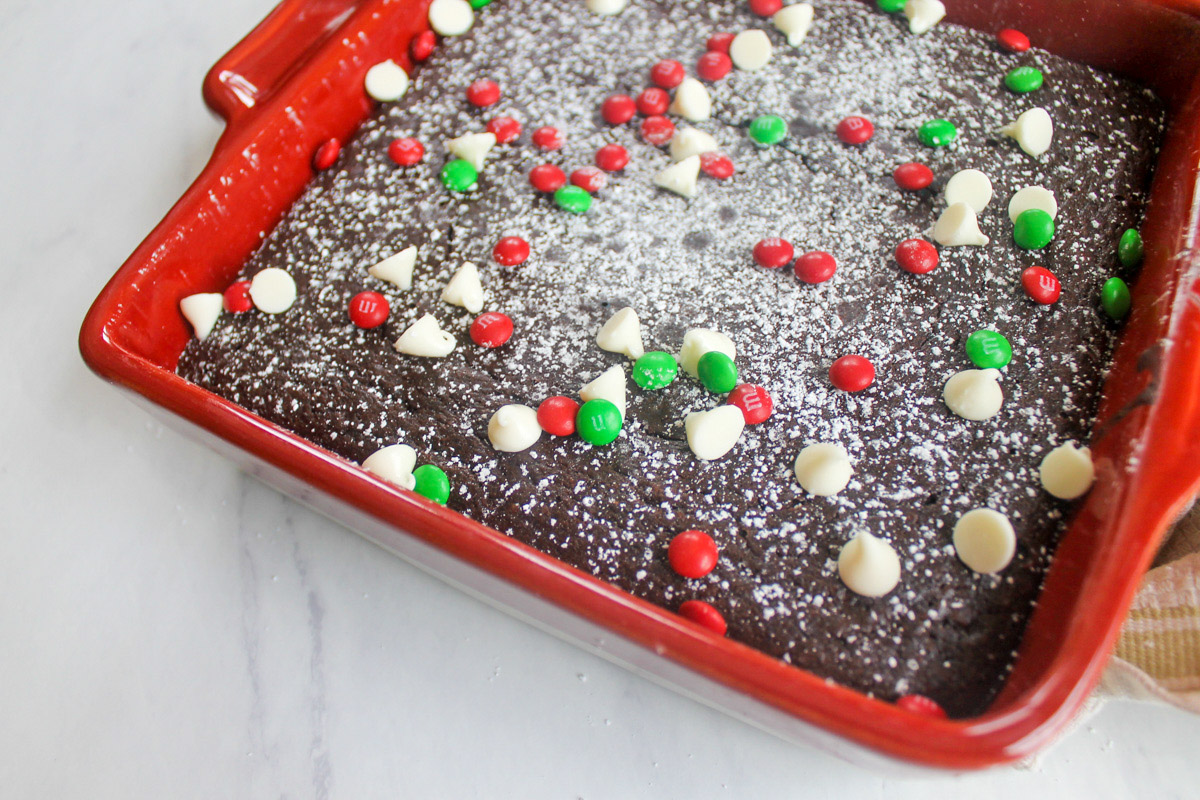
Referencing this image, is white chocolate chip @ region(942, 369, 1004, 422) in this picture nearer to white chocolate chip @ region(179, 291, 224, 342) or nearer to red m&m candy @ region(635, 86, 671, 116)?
red m&m candy @ region(635, 86, 671, 116)

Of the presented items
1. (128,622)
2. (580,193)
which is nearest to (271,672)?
(128,622)

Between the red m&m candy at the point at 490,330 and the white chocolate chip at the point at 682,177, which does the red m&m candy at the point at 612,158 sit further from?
the red m&m candy at the point at 490,330

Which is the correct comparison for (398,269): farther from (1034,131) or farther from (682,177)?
(1034,131)

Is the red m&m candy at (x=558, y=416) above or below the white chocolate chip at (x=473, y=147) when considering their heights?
below

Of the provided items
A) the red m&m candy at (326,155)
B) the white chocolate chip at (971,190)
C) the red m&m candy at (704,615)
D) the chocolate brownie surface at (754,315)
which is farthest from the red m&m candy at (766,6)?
the red m&m candy at (704,615)

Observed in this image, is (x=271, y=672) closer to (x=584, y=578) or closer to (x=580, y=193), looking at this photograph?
(x=584, y=578)

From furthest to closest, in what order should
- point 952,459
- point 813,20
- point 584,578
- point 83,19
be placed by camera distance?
point 83,19, point 813,20, point 952,459, point 584,578
